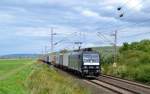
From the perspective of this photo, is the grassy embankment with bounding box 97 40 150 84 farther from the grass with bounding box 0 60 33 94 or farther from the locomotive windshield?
the grass with bounding box 0 60 33 94

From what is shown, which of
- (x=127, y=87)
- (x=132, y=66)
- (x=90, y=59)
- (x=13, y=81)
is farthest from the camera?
(x=132, y=66)

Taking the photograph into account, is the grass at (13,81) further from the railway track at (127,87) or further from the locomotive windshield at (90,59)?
the railway track at (127,87)

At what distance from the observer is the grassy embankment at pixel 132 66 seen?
52.0m

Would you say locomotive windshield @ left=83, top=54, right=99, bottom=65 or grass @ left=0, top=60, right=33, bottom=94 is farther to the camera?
locomotive windshield @ left=83, top=54, right=99, bottom=65

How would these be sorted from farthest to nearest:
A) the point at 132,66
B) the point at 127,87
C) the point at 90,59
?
the point at 132,66 → the point at 90,59 → the point at 127,87

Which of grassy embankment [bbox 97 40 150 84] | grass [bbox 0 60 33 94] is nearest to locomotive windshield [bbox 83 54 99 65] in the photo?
grassy embankment [bbox 97 40 150 84]

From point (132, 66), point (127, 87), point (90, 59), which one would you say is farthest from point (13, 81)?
point (132, 66)

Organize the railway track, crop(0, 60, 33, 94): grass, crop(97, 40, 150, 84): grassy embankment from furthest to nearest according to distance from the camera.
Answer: crop(97, 40, 150, 84): grassy embankment → the railway track → crop(0, 60, 33, 94): grass

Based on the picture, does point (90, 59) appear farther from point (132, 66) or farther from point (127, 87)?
point (132, 66)

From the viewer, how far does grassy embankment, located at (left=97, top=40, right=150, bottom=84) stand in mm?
52013

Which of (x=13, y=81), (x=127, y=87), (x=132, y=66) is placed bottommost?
(x=127, y=87)

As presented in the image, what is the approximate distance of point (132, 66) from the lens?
2603 inches

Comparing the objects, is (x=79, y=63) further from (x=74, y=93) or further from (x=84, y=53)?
(x=74, y=93)

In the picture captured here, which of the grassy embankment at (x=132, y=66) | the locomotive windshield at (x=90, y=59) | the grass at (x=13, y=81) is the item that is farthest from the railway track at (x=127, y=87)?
the locomotive windshield at (x=90, y=59)
